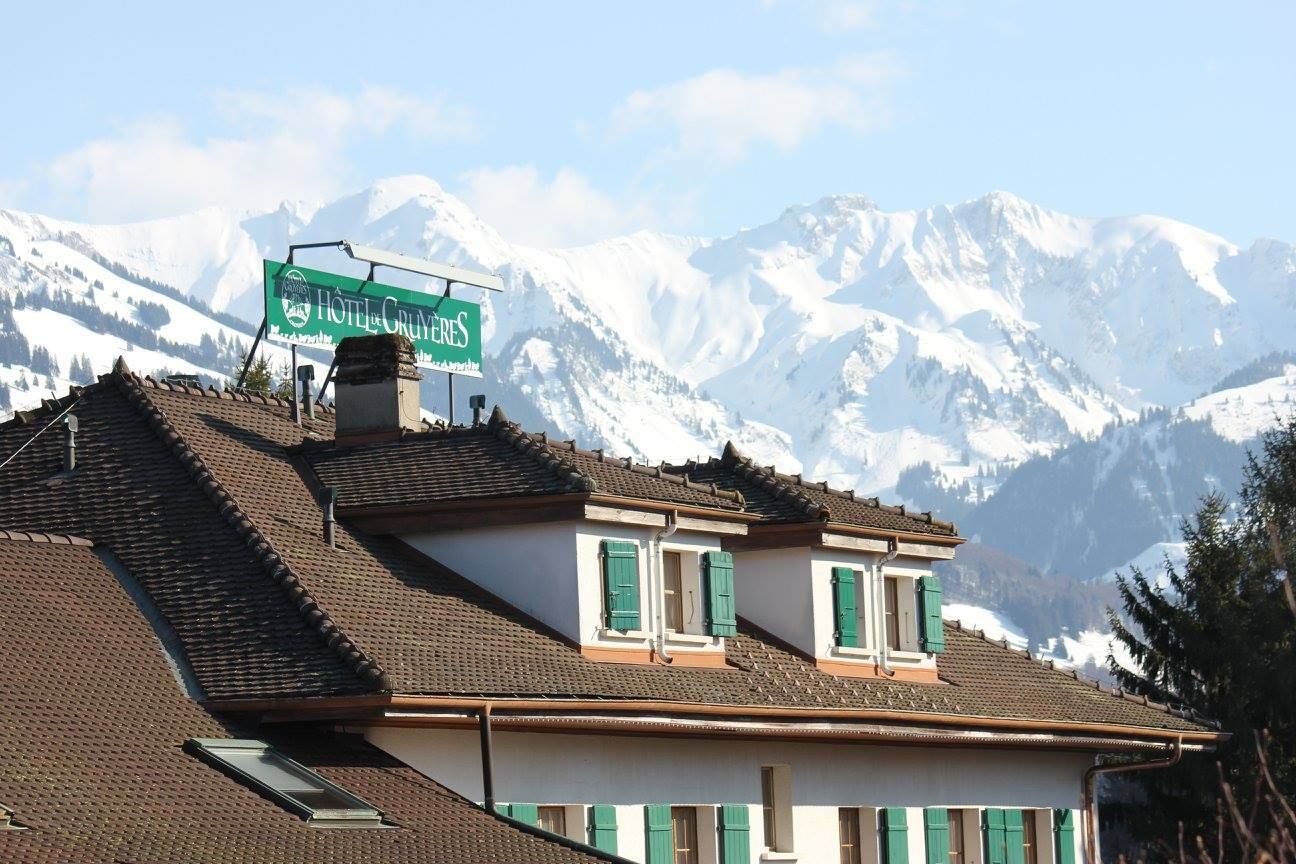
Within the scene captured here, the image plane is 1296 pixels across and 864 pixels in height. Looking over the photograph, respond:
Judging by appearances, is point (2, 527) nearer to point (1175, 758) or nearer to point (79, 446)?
point (79, 446)

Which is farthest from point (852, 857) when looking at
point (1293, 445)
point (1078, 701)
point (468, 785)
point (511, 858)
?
point (1293, 445)

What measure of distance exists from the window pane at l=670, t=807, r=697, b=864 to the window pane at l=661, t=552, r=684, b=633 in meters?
2.43

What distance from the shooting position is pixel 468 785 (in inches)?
1083

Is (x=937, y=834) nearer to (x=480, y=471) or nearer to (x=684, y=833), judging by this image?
(x=684, y=833)

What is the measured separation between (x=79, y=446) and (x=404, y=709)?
26.1 feet

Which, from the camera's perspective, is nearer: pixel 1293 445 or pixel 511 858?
pixel 511 858

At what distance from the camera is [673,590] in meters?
33.2

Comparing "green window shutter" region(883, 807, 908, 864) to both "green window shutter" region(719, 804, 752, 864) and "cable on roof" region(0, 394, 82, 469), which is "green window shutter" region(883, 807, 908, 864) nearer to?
"green window shutter" region(719, 804, 752, 864)

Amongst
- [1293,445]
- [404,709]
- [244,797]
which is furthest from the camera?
[1293,445]

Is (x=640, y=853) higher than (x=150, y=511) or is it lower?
lower

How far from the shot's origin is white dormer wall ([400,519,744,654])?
102ft

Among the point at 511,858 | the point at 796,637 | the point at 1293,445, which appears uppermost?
the point at 1293,445

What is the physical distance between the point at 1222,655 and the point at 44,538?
3325cm

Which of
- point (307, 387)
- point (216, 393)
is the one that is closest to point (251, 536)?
point (216, 393)
